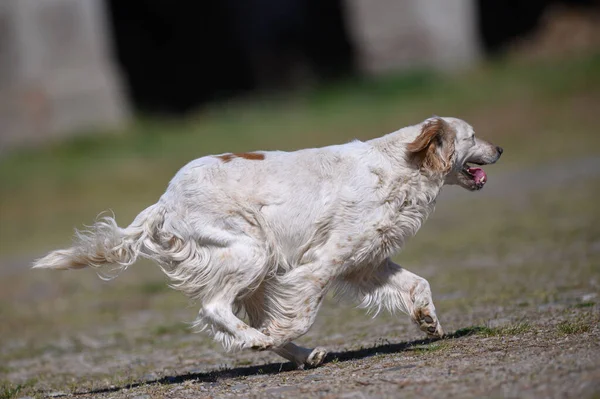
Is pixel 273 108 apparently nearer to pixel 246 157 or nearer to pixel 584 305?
pixel 584 305

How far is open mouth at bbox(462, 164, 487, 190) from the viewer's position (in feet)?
22.0

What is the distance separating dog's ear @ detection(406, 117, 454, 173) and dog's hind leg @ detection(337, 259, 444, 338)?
0.75 metres

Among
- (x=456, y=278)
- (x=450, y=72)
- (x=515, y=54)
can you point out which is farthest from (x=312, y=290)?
(x=515, y=54)

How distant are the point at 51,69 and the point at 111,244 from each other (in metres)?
15.6

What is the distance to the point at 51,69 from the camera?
20.8 metres

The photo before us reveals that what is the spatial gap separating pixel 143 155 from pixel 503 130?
782 centimetres

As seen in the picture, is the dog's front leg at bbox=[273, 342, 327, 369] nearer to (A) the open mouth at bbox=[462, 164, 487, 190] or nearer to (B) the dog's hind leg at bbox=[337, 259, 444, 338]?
(B) the dog's hind leg at bbox=[337, 259, 444, 338]

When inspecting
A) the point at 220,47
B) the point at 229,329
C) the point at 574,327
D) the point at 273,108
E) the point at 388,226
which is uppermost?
the point at 388,226

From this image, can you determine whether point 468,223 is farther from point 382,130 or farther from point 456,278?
point 382,130

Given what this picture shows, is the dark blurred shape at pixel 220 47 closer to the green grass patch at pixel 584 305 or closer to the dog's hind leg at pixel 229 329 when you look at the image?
the green grass patch at pixel 584 305

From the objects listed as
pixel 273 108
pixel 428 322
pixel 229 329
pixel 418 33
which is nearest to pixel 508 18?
pixel 418 33

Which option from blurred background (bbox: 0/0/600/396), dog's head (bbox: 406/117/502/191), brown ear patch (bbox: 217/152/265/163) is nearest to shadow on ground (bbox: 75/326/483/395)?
dog's head (bbox: 406/117/502/191)

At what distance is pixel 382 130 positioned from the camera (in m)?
19.2

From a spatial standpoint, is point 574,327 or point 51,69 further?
point 51,69
